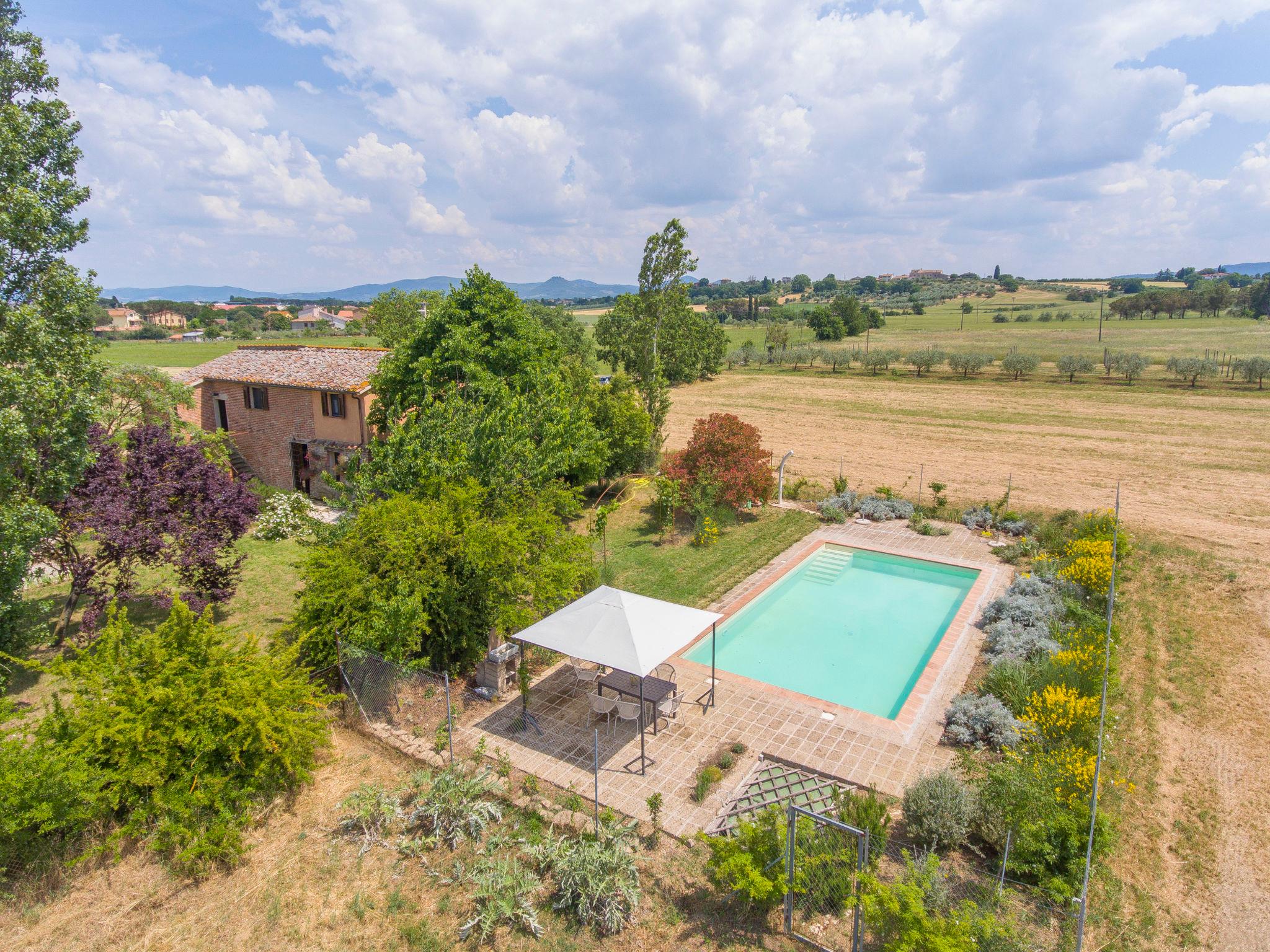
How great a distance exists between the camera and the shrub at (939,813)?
300 inches

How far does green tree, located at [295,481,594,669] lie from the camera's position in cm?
1039

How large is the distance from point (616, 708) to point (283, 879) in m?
4.78

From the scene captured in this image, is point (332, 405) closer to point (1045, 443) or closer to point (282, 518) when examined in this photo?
point (282, 518)

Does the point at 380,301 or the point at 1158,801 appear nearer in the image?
the point at 1158,801

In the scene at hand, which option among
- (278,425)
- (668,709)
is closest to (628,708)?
(668,709)

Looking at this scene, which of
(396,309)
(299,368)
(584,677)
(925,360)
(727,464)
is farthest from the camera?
(925,360)

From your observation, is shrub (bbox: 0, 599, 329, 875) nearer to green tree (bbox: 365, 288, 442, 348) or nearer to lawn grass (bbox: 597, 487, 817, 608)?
lawn grass (bbox: 597, 487, 817, 608)

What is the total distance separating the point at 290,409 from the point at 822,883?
22.9 m

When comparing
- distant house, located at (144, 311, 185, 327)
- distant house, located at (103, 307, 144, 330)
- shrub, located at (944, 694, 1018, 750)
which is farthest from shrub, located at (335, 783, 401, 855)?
distant house, located at (144, 311, 185, 327)

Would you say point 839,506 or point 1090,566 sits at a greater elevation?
point 1090,566

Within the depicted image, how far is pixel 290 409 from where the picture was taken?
23.5 meters

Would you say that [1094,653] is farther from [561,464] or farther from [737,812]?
[561,464]

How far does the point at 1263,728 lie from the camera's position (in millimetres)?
10008

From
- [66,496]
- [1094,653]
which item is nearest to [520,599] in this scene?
[66,496]
